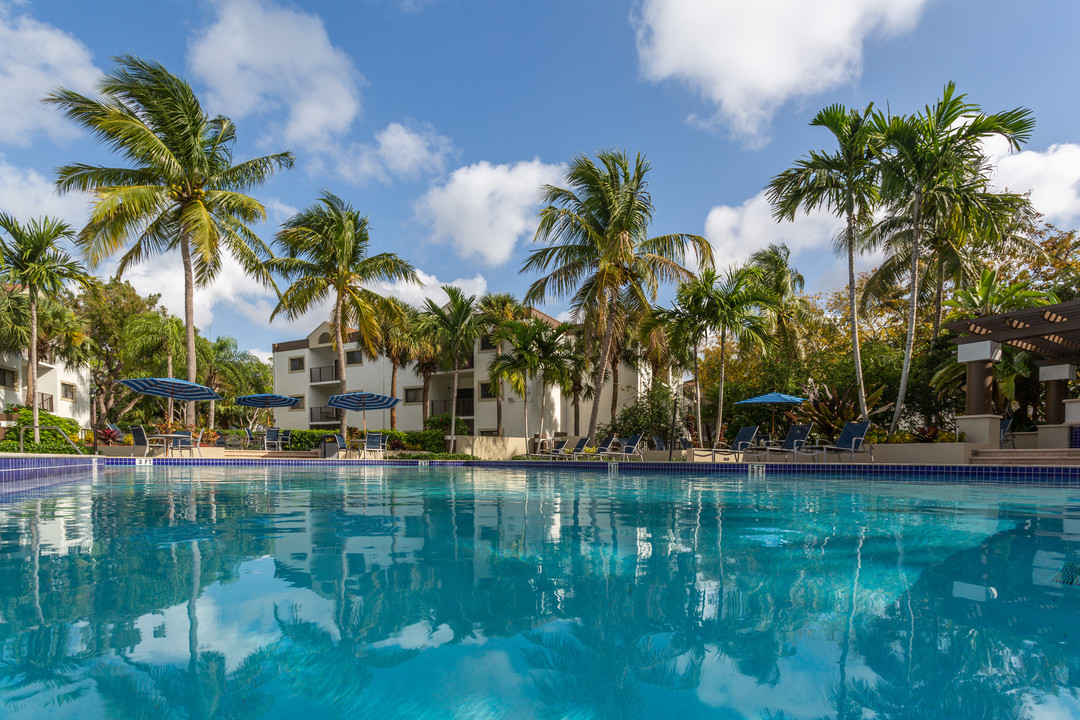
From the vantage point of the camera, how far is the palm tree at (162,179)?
16516mm

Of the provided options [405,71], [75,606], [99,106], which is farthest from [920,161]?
[99,106]

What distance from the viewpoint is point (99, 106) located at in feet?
54.4

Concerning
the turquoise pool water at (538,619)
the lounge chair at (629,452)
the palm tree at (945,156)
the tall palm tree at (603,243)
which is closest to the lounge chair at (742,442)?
the lounge chair at (629,452)

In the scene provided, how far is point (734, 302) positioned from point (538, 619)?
1472 cm

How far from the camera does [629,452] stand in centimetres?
1811

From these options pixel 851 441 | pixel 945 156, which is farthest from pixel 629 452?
pixel 945 156

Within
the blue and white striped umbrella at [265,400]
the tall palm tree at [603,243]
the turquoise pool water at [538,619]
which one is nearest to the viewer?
the turquoise pool water at [538,619]

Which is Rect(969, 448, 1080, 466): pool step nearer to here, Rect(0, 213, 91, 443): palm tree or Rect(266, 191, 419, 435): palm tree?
Rect(266, 191, 419, 435): palm tree

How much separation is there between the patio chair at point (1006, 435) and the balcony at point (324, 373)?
30720mm

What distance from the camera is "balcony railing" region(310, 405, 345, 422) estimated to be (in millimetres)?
34375

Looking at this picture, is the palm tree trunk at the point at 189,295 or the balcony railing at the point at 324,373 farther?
the balcony railing at the point at 324,373

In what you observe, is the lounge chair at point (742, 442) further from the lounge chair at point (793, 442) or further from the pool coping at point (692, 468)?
the pool coping at point (692, 468)

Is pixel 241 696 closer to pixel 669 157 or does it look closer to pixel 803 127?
pixel 803 127

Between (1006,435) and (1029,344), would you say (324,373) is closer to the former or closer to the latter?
(1006,435)
